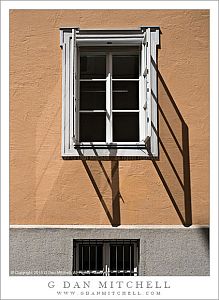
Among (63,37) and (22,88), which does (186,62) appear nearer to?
(63,37)

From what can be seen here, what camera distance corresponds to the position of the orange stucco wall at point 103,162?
26.7 feet

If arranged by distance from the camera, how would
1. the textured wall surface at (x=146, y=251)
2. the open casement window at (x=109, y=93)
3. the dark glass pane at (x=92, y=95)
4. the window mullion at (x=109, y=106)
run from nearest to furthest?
1. the textured wall surface at (x=146, y=251)
2. the open casement window at (x=109, y=93)
3. the window mullion at (x=109, y=106)
4. the dark glass pane at (x=92, y=95)

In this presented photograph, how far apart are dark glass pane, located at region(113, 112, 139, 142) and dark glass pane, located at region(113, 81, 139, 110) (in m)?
0.12

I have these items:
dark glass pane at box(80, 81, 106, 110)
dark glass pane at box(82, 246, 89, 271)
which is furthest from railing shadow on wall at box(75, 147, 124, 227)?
dark glass pane at box(80, 81, 106, 110)

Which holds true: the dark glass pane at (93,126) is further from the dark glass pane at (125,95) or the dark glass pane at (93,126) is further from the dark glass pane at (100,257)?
the dark glass pane at (100,257)

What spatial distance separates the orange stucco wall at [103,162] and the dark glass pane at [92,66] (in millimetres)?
343

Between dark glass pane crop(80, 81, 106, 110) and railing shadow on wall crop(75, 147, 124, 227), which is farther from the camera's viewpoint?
dark glass pane crop(80, 81, 106, 110)

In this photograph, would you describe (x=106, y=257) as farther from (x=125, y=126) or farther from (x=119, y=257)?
(x=125, y=126)

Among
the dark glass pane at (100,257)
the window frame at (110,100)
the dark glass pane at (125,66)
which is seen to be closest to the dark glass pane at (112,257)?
the dark glass pane at (100,257)

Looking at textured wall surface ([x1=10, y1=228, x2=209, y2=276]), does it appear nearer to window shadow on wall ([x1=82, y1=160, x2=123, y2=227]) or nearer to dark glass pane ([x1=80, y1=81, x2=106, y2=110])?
window shadow on wall ([x1=82, y1=160, x2=123, y2=227])

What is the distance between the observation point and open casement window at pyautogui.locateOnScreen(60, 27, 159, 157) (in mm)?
8180

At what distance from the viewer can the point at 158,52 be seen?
8.30 meters

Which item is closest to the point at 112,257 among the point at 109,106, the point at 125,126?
the point at 125,126

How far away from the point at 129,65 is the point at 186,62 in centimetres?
76
